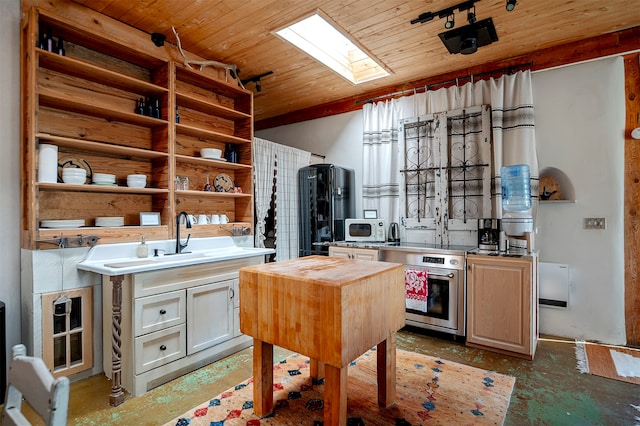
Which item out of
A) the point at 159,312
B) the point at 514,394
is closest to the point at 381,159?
the point at 514,394

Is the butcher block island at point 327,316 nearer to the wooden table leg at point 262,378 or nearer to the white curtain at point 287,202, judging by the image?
the wooden table leg at point 262,378

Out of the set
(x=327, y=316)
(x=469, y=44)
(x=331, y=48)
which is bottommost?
(x=327, y=316)

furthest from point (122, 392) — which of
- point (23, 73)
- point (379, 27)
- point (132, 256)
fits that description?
point (379, 27)

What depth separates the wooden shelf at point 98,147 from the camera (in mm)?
2303

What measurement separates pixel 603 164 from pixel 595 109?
0.53 m

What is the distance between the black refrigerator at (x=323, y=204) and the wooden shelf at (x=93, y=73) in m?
2.03

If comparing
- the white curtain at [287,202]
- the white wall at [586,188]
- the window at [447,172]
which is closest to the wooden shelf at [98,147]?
the white curtain at [287,202]

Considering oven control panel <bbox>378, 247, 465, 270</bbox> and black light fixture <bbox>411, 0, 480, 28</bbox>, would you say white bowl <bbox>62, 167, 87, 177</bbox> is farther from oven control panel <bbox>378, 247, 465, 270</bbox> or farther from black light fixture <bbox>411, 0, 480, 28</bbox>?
black light fixture <bbox>411, 0, 480, 28</bbox>

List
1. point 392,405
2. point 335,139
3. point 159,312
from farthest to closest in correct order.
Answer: point 335,139
point 159,312
point 392,405

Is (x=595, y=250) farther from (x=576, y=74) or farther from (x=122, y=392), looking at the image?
(x=122, y=392)

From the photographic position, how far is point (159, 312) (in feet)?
7.68

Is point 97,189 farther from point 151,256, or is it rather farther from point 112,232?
point 151,256

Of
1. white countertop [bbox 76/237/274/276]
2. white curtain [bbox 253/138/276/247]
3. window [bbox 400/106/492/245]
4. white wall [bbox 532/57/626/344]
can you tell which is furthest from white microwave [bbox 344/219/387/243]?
white wall [bbox 532/57/626/344]

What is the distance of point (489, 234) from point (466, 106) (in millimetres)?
1465
